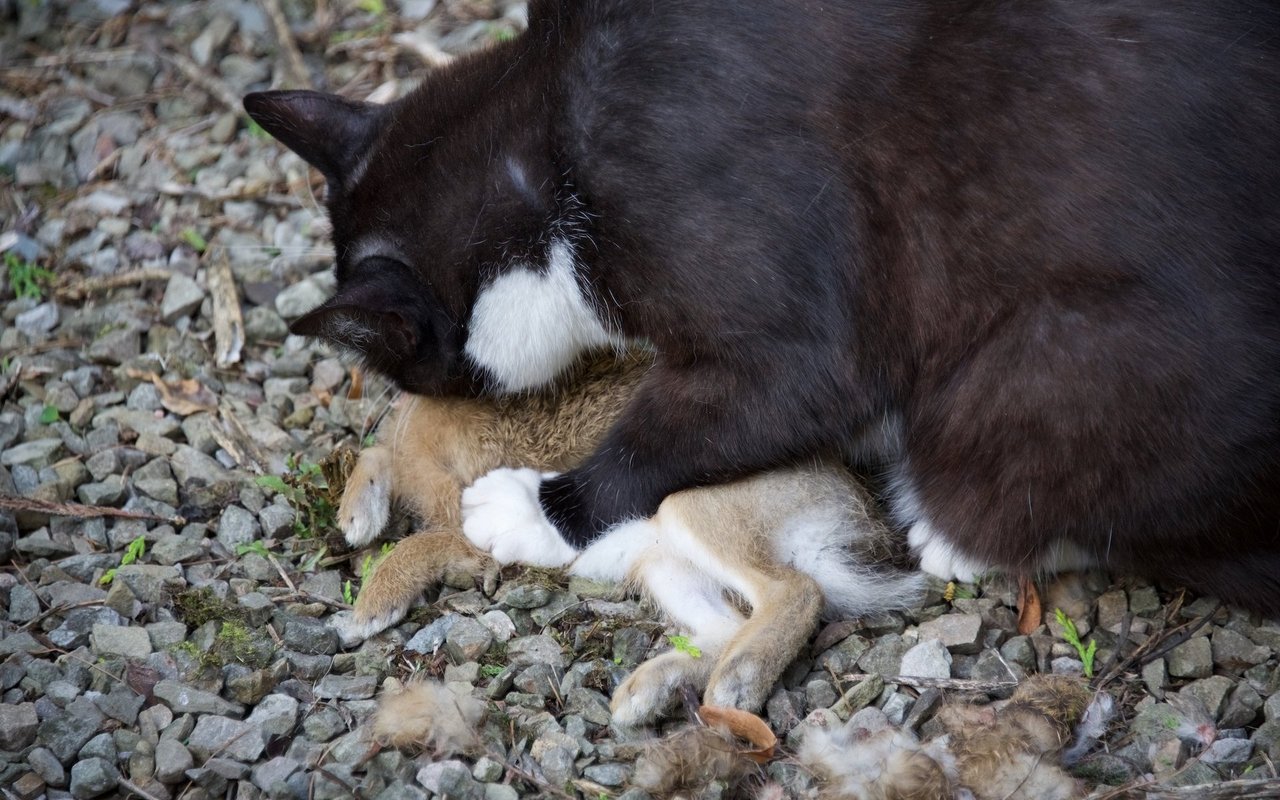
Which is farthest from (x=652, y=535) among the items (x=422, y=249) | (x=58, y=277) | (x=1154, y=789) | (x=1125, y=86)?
(x=58, y=277)

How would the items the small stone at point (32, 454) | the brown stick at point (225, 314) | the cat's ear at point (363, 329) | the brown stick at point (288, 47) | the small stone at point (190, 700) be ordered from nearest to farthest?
the small stone at point (190, 700)
the cat's ear at point (363, 329)
the small stone at point (32, 454)
the brown stick at point (225, 314)
the brown stick at point (288, 47)

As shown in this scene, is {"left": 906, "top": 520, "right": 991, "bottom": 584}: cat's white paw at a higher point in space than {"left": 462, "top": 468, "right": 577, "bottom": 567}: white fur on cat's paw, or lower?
lower

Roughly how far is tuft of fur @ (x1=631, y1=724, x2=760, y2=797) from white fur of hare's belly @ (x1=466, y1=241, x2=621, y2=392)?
1.18 m

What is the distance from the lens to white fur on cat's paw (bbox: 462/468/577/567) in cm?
356

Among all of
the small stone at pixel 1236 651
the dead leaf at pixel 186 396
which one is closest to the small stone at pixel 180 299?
the dead leaf at pixel 186 396

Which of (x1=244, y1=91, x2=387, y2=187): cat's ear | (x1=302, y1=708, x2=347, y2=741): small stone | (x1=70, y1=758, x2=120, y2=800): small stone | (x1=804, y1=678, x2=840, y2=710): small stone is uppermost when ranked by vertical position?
(x1=244, y1=91, x2=387, y2=187): cat's ear

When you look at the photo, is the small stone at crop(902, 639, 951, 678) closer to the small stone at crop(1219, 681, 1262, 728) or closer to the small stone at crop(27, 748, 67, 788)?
the small stone at crop(1219, 681, 1262, 728)

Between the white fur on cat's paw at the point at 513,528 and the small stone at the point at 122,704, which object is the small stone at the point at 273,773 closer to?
the small stone at the point at 122,704

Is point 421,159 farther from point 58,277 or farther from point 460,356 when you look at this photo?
point 58,277

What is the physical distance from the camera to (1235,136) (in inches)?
118

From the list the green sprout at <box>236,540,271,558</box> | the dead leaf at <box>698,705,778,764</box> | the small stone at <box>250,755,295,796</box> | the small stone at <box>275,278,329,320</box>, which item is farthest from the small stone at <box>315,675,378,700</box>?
the small stone at <box>275,278,329,320</box>

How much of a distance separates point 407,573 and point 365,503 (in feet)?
1.00

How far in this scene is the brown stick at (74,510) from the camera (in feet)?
11.9

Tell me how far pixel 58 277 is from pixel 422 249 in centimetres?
204
